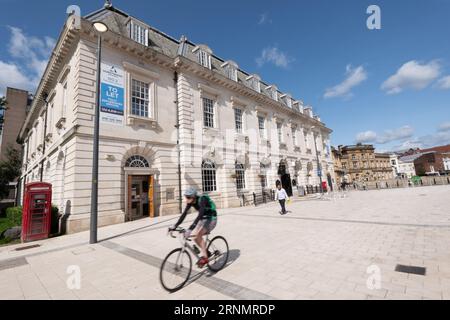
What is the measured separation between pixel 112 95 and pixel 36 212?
6.52 meters

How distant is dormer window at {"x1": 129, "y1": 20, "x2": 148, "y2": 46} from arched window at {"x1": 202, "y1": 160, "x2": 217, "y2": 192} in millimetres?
8936

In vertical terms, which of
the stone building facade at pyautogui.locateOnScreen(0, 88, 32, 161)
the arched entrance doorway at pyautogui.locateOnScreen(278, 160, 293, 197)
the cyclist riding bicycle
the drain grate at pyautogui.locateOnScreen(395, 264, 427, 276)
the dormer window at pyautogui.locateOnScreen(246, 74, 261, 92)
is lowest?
the drain grate at pyautogui.locateOnScreen(395, 264, 427, 276)

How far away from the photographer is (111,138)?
1141 cm

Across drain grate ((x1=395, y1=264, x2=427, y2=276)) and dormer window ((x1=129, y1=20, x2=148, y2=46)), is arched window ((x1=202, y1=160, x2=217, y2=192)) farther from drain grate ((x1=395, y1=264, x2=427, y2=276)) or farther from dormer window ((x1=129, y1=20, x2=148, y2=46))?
drain grate ((x1=395, y1=264, x2=427, y2=276))

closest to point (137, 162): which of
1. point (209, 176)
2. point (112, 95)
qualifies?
point (112, 95)

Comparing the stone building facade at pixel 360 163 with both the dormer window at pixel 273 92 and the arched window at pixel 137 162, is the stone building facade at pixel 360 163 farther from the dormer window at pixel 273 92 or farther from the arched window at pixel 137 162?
the arched window at pixel 137 162

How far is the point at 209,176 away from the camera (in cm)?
1622

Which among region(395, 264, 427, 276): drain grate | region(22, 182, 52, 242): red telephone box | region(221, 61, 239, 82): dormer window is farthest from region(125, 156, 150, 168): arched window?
region(395, 264, 427, 276): drain grate

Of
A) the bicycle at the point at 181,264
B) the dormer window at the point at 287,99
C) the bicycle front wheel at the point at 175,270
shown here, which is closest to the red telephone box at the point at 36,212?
the bicycle at the point at 181,264

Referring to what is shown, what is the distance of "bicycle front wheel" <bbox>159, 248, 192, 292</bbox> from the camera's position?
3.58 metres

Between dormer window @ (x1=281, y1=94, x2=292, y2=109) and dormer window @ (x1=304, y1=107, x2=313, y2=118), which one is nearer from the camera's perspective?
dormer window @ (x1=281, y1=94, x2=292, y2=109)

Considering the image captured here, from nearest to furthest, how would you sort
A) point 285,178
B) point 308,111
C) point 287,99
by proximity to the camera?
point 285,178, point 287,99, point 308,111

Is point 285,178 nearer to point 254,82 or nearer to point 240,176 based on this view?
point 240,176

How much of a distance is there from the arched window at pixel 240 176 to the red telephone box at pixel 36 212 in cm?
→ 1276
